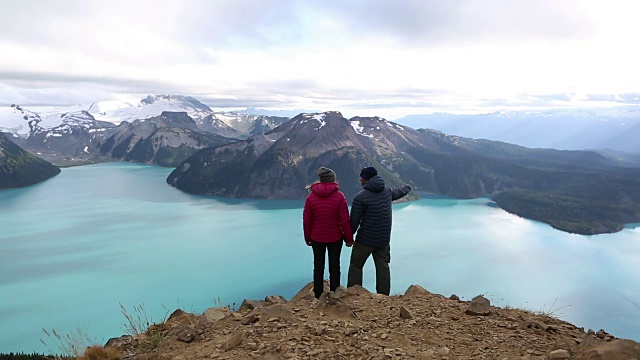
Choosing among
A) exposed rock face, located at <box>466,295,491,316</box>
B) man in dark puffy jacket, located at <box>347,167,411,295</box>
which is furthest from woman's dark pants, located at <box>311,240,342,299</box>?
exposed rock face, located at <box>466,295,491,316</box>

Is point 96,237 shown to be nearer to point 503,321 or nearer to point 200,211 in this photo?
point 200,211

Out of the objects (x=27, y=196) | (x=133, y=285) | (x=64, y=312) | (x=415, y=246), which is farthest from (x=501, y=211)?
(x=27, y=196)

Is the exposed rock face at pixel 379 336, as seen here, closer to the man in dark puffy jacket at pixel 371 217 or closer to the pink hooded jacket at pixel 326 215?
the pink hooded jacket at pixel 326 215

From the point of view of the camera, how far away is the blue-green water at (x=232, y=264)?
6512cm

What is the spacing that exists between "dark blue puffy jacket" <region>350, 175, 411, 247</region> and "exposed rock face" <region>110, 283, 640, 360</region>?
6.96 ft

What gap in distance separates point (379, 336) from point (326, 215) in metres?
3.87

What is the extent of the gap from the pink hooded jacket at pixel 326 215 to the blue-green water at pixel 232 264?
41926mm

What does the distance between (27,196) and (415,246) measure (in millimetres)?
183266

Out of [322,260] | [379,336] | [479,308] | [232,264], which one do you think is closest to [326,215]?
[322,260]

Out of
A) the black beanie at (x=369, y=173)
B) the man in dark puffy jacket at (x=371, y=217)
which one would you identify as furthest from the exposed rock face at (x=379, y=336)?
the black beanie at (x=369, y=173)

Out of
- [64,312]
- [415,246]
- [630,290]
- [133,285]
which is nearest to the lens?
[64,312]

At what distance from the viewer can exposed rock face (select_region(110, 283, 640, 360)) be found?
21.8 feet

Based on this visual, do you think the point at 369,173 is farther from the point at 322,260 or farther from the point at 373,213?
the point at 322,260

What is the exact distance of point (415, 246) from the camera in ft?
344
